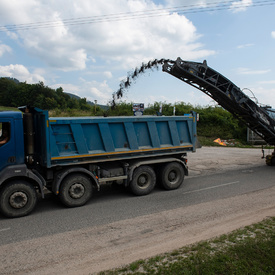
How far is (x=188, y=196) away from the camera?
8.12 meters

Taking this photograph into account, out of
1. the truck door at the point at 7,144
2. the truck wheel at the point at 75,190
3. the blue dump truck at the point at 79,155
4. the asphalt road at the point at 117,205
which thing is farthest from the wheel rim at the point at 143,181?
the truck door at the point at 7,144

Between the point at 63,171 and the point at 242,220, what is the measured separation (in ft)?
14.9

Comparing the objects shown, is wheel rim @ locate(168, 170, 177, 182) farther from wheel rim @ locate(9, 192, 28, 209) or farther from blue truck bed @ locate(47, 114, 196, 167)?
wheel rim @ locate(9, 192, 28, 209)

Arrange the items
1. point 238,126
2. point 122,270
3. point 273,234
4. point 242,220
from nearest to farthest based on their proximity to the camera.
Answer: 1. point 122,270
2. point 273,234
3. point 242,220
4. point 238,126

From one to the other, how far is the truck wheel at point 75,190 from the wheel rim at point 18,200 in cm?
89

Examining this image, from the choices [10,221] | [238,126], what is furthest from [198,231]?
[238,126]

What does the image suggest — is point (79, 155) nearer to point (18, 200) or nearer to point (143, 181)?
point (18, 200)

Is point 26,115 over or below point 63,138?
over

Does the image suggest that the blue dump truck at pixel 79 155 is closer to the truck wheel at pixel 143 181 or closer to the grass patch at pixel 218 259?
the truck wheel at pixel 143 181

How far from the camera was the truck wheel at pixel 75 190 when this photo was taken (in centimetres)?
705

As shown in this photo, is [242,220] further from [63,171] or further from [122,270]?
[63,171]

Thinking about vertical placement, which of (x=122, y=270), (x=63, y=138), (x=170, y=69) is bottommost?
(x=122, y=270)

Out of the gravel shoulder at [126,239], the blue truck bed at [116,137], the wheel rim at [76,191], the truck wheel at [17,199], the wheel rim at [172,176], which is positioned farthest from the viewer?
the wheel rim at [172,176]

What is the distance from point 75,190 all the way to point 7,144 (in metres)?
2.07
